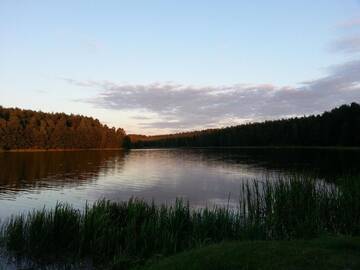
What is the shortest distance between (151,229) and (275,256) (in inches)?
330

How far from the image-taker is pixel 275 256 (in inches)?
483

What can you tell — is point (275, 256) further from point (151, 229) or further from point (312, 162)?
point (312, 162)

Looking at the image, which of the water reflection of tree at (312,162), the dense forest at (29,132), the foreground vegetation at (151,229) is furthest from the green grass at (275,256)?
the dense forest at (29,132)

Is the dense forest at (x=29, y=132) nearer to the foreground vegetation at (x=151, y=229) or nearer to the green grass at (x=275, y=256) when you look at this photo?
the foreground vegetation at (x=151, y=229)

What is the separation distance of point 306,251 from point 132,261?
7221mm

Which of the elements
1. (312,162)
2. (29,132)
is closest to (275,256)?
(312,162)

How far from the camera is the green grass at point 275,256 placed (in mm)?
11508

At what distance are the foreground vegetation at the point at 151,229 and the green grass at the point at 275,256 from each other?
407 centimetres

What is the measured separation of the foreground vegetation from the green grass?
4.07 m

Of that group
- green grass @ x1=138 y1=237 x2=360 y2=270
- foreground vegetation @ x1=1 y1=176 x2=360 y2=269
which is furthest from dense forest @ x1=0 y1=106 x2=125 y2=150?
green grass @ x1=138 y1=237 x2=360 y2=270

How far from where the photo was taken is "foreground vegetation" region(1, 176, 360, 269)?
743 inches

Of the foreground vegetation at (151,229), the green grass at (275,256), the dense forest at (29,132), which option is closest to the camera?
the green grass at (275,256)

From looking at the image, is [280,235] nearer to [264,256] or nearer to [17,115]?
[264,256]

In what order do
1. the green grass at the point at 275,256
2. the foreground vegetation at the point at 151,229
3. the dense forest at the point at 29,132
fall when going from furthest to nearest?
the dense forest at the point at 29,132, the foreground vegetation at the point at 151,229, the green grass at the point at 275,256
